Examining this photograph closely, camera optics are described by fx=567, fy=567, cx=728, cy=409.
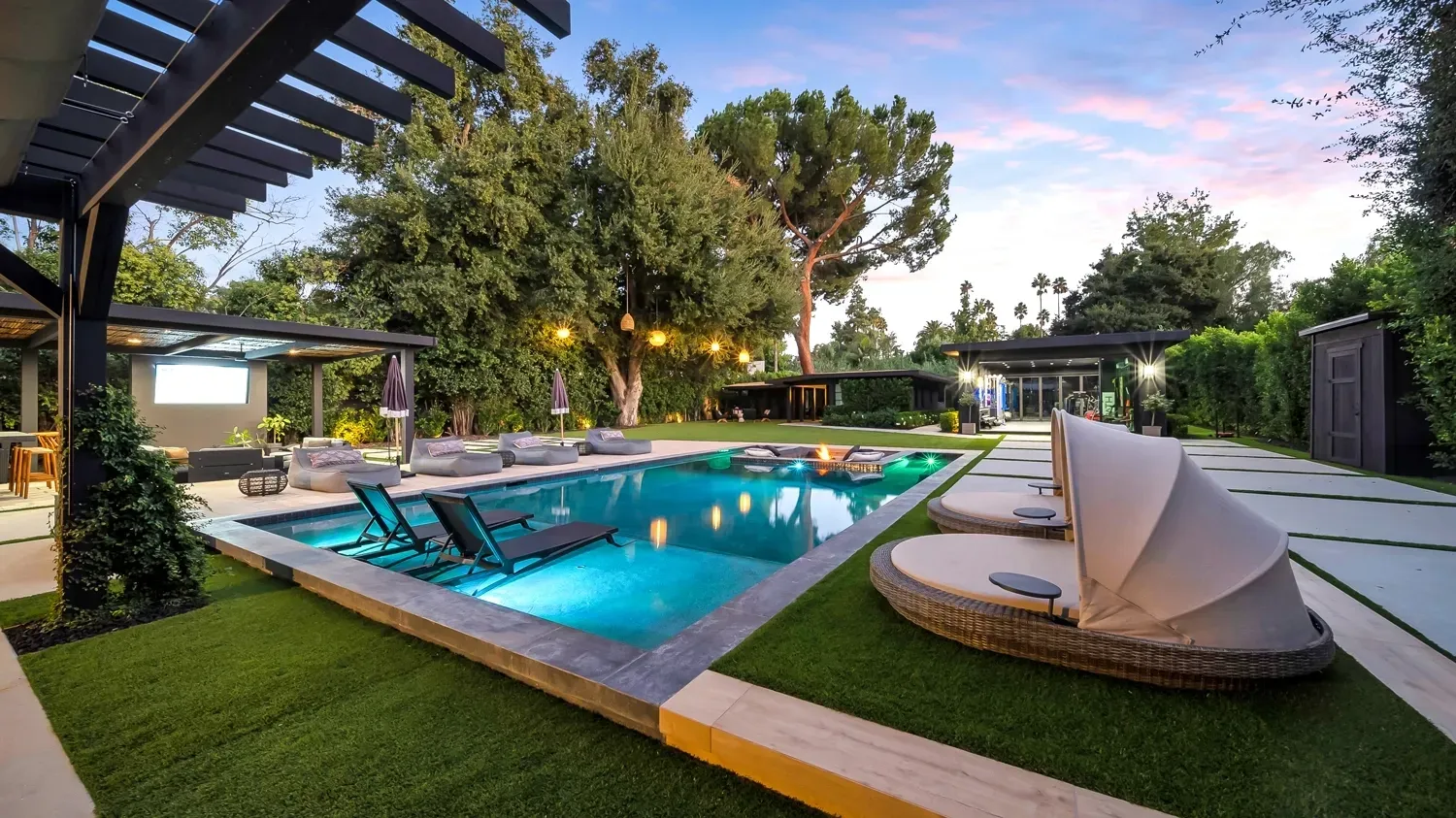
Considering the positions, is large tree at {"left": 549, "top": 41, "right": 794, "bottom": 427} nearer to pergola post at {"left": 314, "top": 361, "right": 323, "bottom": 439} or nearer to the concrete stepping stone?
pergola post at {"left": 314, "top": 361, "right": 323, "bottom": 439}

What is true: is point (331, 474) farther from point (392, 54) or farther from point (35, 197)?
point (392, 54)

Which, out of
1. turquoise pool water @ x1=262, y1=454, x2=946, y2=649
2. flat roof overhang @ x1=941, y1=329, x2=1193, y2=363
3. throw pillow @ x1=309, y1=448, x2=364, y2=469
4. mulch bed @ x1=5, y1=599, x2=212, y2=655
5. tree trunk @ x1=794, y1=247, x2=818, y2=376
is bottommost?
turquoise pool water @ x1=262, y1=454, x2=946, y2=649

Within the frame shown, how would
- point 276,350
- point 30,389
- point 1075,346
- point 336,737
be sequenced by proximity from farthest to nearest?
point 1075,346 → point 276,350 → point 30,389 → point 336,737

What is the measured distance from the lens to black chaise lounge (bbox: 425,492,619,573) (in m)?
4.73

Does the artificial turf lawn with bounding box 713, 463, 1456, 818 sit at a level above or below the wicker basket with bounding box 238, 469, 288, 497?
below

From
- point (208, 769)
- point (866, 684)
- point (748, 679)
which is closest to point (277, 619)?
point (208, 769)

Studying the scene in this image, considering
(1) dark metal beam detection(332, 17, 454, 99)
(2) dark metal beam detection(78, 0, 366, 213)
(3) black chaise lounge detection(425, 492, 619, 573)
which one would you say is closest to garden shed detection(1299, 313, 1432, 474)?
(3) black chaise lounge detection(425, 492, 619, 573)

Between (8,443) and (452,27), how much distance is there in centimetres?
1335

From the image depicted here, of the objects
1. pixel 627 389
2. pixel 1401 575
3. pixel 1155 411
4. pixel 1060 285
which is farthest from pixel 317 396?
pixel 1060 285

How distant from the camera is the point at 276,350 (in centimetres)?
1222

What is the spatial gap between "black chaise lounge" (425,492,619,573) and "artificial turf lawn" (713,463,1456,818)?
106 inches

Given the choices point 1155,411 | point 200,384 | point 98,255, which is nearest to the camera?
point 98,255

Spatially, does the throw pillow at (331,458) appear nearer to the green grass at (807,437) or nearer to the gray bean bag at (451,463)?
the gray bean bag at (451,463)

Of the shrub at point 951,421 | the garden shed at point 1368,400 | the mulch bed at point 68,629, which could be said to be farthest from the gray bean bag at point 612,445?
the garden shed at point 1368,400
